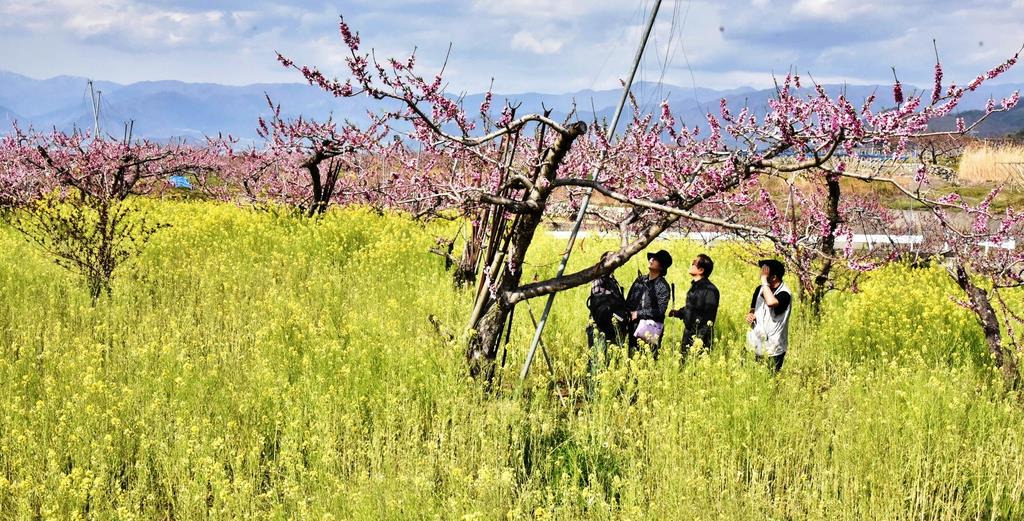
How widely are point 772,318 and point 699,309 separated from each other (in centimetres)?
62

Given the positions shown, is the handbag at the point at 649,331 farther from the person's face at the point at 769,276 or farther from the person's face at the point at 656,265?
the person's face at the point at 769,276

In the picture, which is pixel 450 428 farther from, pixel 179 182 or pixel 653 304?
pixel 179 182

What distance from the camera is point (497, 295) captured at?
548 cm

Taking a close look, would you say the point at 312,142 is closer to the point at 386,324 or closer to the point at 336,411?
the point at 386,324

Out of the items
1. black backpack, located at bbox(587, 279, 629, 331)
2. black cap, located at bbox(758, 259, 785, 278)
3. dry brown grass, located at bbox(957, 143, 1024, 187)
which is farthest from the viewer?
dry brown grass, located at bbox(957, 143, 1024, 187)

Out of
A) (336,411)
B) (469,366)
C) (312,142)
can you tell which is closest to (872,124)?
(469,366)

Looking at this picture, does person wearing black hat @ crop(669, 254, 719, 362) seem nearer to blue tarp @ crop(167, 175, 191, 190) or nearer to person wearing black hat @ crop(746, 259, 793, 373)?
person wearing black hat @ crop(746, 259, 793, 373)

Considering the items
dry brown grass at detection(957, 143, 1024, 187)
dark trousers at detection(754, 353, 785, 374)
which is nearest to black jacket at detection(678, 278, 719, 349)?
dark trousers at detection(754, 353, 785, 374)

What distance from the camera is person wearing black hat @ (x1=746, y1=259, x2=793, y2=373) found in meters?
6.20

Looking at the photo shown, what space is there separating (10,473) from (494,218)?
3.53 m

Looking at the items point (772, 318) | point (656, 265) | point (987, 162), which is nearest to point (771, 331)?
point (772, 318)

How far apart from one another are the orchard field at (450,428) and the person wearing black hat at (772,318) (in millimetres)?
351

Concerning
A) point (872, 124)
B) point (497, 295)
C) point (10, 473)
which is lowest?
point (10, 473)

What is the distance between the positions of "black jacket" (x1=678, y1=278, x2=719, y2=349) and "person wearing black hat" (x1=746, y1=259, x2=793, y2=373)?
1.16 ft
